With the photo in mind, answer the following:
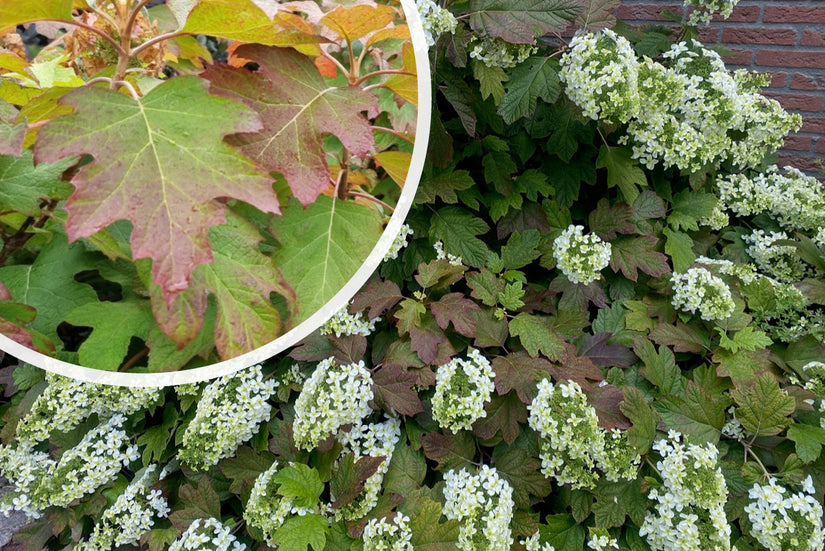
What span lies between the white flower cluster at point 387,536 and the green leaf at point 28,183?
1.04 metres

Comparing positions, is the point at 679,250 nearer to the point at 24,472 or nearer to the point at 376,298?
the point at 376,298

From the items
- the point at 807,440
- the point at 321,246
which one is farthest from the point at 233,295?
the point at 807,440

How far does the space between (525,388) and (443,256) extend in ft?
1.61

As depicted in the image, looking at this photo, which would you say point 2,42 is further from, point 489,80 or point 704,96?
point 704,96

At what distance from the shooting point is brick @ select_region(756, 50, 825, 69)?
3.13 m

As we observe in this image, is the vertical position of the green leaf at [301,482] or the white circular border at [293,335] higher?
the white circular border at [293,335]

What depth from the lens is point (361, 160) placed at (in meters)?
0.69

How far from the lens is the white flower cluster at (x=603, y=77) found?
1.64m

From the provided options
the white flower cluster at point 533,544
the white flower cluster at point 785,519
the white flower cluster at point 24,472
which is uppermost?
the white flower cluster at point 785,519

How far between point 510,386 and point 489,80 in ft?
2.94

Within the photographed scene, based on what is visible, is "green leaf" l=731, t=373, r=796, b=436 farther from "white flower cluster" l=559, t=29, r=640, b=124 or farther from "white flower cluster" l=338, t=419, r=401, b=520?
"white flower cluster" l=338, t=419, r=401, b=520

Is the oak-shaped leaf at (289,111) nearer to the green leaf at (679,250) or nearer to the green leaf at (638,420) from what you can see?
the green leaf at (638,420)

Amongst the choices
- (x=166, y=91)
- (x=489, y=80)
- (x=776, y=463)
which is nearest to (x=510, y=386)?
(x=776, y=463)

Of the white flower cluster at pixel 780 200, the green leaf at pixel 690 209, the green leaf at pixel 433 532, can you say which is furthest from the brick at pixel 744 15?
the green leaf at pixel 433 532
